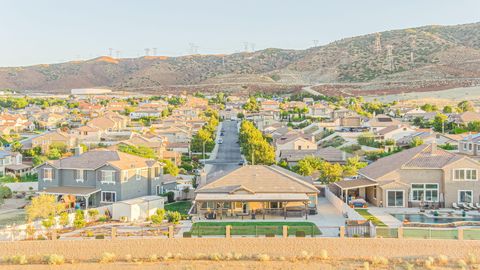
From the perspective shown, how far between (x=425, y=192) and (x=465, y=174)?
109 inches

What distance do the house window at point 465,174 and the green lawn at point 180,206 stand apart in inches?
693

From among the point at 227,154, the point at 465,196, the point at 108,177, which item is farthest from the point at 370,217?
the point at 227,154

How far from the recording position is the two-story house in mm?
38188

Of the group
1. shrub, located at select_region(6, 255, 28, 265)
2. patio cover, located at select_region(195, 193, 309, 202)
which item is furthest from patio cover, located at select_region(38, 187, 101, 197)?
shrub, located at select_region(6, 255, 28, 265)

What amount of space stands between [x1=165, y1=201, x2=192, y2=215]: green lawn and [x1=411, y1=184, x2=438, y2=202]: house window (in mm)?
14908

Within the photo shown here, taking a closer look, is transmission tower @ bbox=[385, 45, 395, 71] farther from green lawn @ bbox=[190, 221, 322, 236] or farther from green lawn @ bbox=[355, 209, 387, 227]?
green lawn @ bbox=[190, 221, 322, 236]

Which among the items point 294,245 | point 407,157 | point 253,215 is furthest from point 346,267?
point 407,157

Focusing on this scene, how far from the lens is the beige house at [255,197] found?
33375 mm

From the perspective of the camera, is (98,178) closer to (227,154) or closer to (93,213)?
(93,213)

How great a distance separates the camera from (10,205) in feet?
137

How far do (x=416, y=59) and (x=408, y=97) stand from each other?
2075 inches

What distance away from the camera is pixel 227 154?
2783 inches

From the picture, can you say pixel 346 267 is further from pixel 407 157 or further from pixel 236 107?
pixel 236 107

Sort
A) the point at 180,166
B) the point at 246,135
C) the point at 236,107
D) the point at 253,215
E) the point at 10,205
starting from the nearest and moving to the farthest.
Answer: the point at 253,215
the point at 10,205
the point at 180,166
the point at 246,135
the point at 236,107
